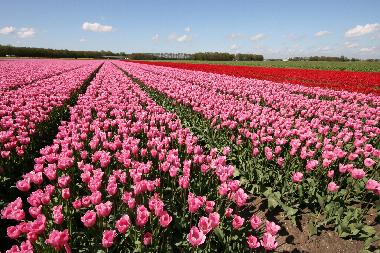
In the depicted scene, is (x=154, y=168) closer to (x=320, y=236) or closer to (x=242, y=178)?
(x=242, y=178)

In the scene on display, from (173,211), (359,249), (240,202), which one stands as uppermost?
(240,202)

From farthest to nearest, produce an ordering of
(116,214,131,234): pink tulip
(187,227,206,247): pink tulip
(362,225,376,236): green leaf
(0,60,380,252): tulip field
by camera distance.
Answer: (362,225,376,236): green leaf → (0,60,380,252): tulip field → (116,214,131,234): pink tulip → (187,227,206,247): pink tulip

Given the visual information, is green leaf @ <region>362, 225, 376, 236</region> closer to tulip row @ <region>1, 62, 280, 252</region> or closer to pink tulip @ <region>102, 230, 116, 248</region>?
tulip row @ <region>1, 62, 280, 252</region>

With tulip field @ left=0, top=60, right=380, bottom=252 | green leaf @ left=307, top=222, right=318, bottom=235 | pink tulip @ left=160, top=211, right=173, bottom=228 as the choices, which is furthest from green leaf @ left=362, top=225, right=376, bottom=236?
pink tulip @ left=160, top=211, right=173, bottom=228

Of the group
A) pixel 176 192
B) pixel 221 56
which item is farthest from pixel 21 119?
pixel 221 56

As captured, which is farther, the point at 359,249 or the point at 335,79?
the point at 335,79

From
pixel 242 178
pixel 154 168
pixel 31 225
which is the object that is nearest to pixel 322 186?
pixel 242 178

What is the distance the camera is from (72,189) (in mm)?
4469

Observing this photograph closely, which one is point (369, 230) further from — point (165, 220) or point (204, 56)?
point (204, 56)

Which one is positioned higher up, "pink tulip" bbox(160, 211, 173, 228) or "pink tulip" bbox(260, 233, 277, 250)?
"pink tulip" bbox(160, 211, 173, 228)

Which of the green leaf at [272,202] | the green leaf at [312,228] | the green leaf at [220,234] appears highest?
the green leaf at [220,234]

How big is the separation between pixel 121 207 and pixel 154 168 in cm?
131

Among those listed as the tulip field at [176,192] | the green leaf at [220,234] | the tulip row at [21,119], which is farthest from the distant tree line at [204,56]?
the green leaf at [220,234]

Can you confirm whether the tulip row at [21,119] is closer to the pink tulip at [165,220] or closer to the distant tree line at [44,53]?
the pink tulip at [165,220]
